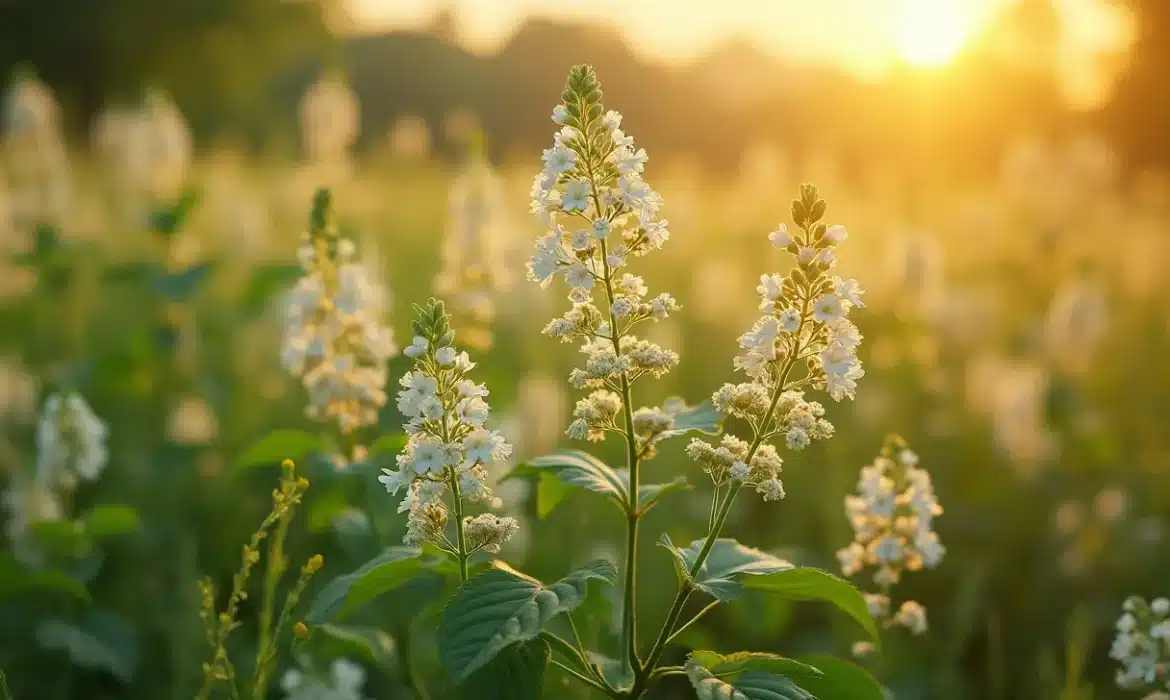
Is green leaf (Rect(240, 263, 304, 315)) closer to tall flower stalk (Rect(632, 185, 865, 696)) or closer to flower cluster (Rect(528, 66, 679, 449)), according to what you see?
flower cluster (Rect(528, 66, 679, 449))

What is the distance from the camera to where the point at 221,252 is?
9695 millimetres

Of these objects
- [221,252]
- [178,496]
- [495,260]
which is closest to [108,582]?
[178,496]

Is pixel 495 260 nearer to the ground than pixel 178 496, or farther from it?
farther from it

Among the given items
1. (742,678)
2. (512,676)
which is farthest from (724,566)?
(512,676)

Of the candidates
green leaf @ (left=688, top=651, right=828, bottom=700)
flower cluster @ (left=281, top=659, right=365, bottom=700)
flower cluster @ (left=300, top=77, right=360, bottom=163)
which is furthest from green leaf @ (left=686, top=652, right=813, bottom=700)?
flower cluster @ (left=300, top=77, right=360, bottom=163)

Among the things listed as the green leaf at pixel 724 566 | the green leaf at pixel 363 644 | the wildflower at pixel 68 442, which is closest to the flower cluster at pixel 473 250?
the wildflower at pixel 68 442

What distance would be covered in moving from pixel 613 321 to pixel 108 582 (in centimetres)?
405

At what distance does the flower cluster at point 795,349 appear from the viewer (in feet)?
6.36

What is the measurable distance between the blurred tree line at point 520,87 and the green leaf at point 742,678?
20247mm

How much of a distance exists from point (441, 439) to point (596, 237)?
48cm

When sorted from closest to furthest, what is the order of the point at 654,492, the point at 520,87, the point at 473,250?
1. the point at 654,492
2. the point at 473,250
3. the point at 520,87

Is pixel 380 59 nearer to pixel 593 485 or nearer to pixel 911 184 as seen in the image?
pixel 911 184

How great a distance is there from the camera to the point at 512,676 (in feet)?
5.97

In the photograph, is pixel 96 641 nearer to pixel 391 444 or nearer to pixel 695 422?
pixel 391 444
